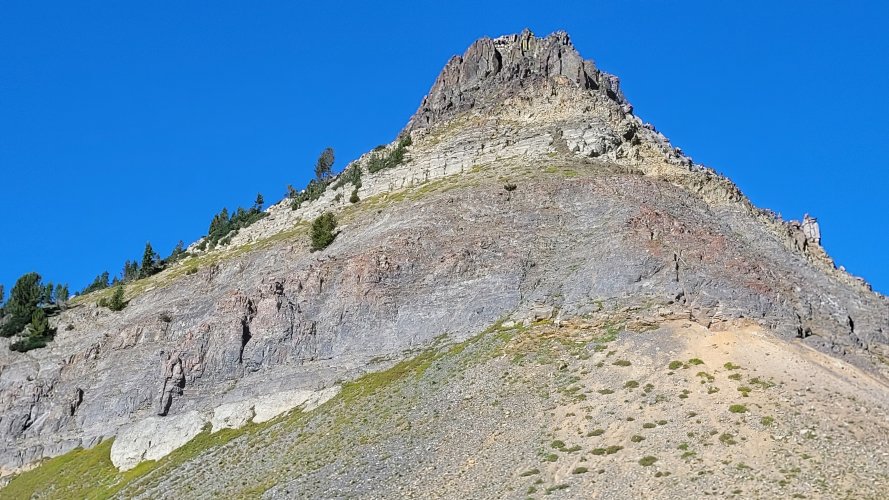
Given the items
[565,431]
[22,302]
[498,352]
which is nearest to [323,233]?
[498,352]

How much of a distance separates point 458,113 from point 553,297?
181 ft

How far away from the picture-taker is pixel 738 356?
46.3 meters

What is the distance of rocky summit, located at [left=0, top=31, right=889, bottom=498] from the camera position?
3947 cm

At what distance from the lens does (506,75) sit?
11475 cm

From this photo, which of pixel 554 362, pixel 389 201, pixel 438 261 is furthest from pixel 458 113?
pixel 554 362

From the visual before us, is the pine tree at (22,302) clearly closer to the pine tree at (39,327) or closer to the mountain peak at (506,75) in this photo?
the pine tree at (39,327)

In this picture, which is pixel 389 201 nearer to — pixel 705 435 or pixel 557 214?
pixel 557 214

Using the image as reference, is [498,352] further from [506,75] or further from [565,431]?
[506,75]

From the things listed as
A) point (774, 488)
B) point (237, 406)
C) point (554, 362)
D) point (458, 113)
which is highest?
point (458, 113)

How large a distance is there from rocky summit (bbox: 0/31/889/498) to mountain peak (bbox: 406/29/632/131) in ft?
27.2

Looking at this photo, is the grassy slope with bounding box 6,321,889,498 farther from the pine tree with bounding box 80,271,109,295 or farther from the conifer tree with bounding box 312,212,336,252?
the pine tree with bounding box 80,271,109,295

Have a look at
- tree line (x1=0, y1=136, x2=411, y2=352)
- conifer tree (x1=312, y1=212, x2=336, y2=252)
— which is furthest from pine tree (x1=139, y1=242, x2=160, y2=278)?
conifer tree (x1=312, y1=212, x2=336, y2=252)

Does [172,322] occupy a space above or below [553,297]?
above

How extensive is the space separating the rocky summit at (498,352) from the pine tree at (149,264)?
13.8m
